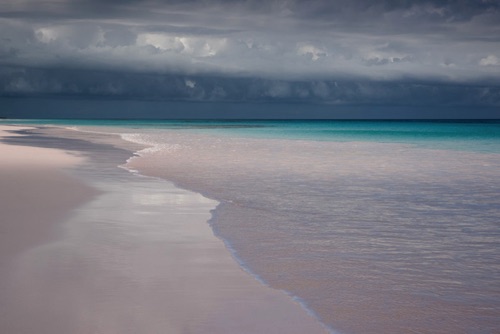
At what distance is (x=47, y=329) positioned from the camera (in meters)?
4.39

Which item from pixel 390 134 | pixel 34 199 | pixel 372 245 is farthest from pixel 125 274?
pixel 390 134

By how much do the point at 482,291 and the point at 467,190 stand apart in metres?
8.66

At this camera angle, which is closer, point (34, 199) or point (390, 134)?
point (34, 199)

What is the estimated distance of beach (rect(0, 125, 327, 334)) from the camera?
4621 mm

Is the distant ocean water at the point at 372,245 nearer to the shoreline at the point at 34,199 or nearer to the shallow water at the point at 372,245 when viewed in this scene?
the shallow water at the point at 372,245

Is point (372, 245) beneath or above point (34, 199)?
above

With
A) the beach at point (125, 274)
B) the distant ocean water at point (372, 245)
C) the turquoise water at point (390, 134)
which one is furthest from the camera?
the turquoise water at point (390, 134)

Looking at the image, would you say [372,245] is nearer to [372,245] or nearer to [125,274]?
[372,245]

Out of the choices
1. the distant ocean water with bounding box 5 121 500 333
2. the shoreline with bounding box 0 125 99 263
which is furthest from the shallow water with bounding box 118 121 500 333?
the shoreline with bounding box 0 125 99 263

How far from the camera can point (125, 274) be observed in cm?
590

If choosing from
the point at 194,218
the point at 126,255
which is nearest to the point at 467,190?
the point at 194,218

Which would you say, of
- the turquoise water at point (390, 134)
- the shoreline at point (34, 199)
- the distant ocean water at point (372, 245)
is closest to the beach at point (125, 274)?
the shoreline at point (34, 199)

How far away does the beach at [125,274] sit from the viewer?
4.62m

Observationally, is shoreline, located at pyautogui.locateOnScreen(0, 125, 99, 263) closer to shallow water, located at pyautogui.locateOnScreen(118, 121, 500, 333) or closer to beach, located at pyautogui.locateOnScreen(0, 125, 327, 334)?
beach, located at pyautogui.locateOnScreen(0, 125, 327, 334)
